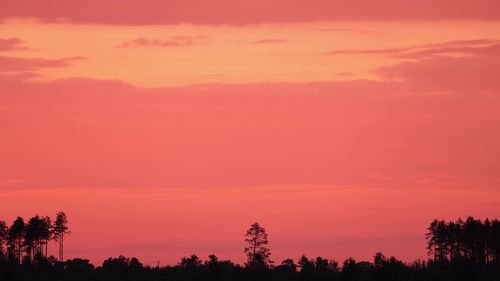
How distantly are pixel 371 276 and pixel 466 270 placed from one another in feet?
47.5

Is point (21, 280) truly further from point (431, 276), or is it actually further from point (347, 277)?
point (431, 276)

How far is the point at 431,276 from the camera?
649 feet

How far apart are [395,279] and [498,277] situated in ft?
50.0

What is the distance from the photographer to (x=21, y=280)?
19938cm

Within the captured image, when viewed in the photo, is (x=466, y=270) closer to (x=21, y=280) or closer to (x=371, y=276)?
(x=371, y=276)

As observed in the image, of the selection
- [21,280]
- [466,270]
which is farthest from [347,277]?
[21,280]

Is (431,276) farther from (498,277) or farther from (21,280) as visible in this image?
(21,280)

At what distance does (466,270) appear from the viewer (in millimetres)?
195875

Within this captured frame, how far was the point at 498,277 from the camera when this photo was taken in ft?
627

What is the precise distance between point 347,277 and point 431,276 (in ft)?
42.1

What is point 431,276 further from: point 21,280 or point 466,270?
point 21,280

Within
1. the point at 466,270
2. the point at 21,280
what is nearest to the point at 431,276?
the point at 466,270

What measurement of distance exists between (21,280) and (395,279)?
57173mm

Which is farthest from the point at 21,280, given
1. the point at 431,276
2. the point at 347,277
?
the point at 431,276
